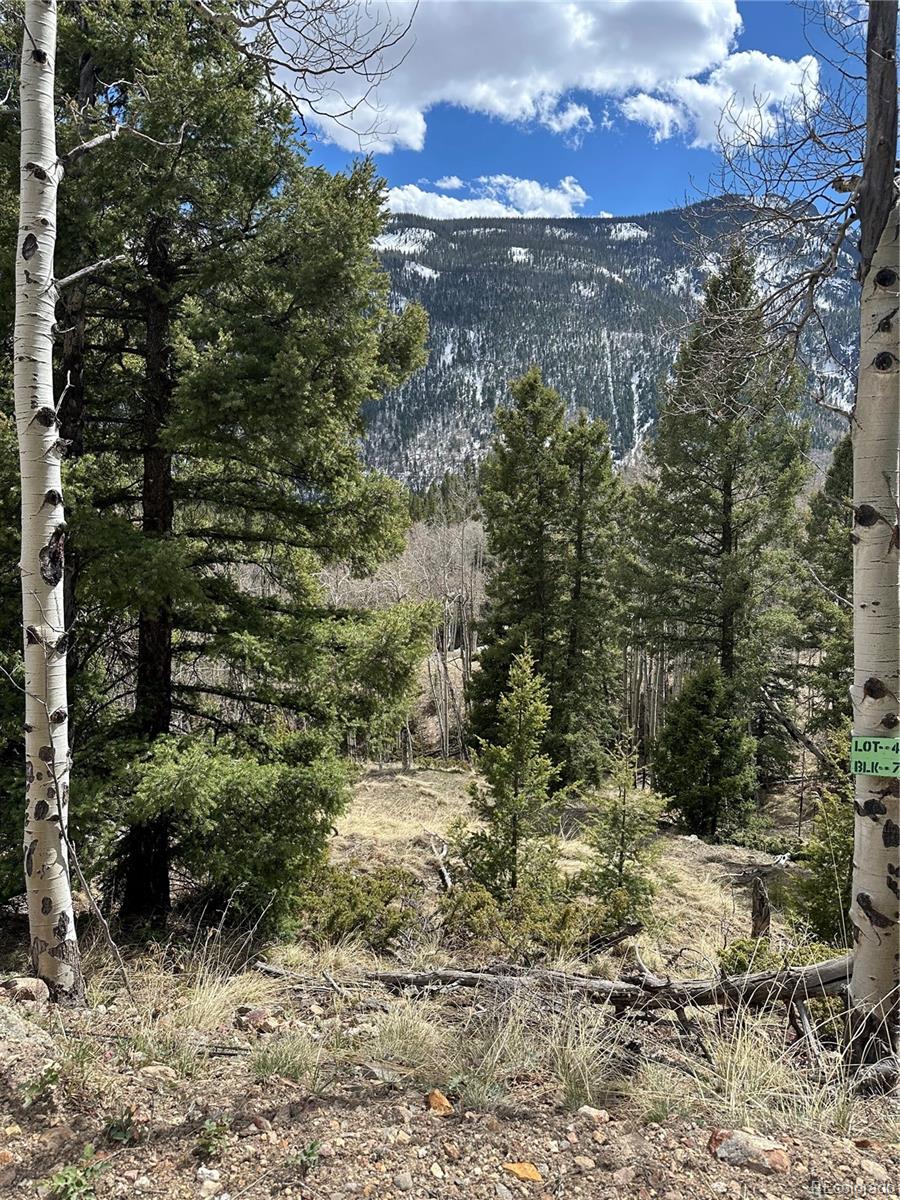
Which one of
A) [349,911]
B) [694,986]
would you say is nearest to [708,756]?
[349,911]

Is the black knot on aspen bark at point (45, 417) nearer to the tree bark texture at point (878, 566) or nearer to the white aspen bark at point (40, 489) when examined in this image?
the white aspen bark at point (40, 489)

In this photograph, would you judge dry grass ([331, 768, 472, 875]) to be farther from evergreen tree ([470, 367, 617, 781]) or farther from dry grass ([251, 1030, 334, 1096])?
dry grass ([251, 1030, 334, 1096])

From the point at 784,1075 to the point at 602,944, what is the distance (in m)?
3.13

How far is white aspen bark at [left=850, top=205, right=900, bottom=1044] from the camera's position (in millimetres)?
3141

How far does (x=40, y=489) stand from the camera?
12.2 feet

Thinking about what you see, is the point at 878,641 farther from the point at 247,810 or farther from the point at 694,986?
the point at 247,810

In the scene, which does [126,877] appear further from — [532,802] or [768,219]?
[768,219]

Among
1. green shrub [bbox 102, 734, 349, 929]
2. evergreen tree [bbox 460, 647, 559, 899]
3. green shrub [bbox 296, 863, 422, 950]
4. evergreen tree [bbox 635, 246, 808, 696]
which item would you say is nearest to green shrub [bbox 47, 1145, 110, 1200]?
green shrub [bbox 102, 734, 349, 929]

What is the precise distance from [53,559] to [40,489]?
380 mm

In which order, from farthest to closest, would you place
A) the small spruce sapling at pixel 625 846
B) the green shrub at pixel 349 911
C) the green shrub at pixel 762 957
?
the small spruce sapling at pixel 625 846 < the green shrub at pixel 349 911 < the green shrub at pixel 762 957

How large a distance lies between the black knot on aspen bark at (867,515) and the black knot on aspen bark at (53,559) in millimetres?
4101

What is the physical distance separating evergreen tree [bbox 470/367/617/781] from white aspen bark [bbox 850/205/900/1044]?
15208 mm

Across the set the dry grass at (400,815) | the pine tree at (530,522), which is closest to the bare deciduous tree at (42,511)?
the dry grass at (400,815)

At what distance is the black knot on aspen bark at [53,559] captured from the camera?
3730 millimetres
